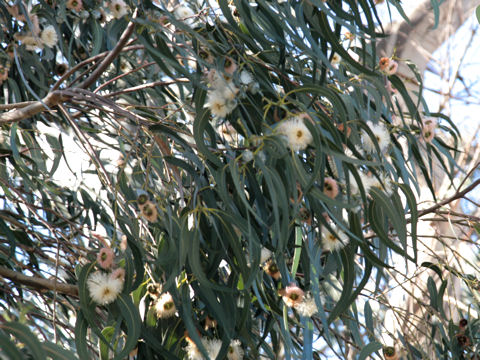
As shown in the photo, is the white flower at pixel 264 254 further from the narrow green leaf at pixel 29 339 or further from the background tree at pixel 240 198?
the narrow green leaf at pixel 29 339

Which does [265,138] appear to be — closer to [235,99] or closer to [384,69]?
[235,99]

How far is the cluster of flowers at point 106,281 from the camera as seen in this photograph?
106 cm

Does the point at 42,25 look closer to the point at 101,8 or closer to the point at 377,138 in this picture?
the point at 101,8

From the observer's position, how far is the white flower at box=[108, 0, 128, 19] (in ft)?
4.43

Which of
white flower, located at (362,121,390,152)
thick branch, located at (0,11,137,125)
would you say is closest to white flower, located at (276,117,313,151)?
white flower, located at (362,121,390,152)

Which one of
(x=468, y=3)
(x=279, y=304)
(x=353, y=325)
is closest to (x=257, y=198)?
(x=279, y=304)

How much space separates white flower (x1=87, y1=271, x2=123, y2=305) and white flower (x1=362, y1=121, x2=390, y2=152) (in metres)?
0.47

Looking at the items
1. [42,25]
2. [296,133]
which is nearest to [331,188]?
[296,133]

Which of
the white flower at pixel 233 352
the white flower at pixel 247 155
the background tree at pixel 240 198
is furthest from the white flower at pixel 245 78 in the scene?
the white flower at pixel 233 352

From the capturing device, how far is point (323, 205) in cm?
102

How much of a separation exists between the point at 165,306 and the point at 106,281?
0.12m

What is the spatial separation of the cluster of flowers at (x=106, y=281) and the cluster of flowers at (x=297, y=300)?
26 centimetres

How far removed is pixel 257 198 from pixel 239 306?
0.27 m

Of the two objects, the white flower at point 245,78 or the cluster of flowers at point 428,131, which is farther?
the cluster of flowers at point 428,131
